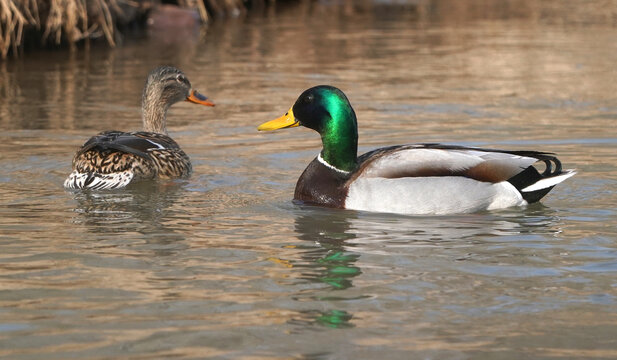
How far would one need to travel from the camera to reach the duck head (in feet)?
33.8

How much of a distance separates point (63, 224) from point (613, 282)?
3516 mm

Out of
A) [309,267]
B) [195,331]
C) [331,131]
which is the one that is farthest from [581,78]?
[195,331]

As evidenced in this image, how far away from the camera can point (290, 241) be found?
7.01 meters

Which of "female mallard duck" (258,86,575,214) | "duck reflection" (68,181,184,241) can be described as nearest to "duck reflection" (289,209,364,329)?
"female mallard duck" (258,86,575,214)

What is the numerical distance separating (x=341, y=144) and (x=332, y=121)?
0.69 ft

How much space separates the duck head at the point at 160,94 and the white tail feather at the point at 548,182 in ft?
12.1

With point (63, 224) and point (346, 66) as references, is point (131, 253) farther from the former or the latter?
point (346, 66)

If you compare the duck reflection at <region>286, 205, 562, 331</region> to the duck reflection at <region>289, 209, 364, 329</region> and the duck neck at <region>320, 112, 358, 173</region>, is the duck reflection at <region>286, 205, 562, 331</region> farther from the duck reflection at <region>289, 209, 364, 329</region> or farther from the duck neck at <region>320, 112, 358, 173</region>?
the duck neck at <region>320, 112, 358, 173</region>

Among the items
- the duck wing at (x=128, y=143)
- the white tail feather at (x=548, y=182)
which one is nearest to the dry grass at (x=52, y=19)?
the duck wing at (x=128, y=143)

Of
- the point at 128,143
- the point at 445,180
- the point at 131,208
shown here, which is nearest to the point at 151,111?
the point at 128,143

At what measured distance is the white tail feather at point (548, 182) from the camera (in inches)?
309

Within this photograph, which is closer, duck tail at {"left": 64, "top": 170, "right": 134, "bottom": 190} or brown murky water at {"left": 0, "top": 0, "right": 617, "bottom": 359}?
brown murky water at {"left": 0, "top": 0, "right": 617, "bottom": 359}

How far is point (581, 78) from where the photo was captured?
570 inches

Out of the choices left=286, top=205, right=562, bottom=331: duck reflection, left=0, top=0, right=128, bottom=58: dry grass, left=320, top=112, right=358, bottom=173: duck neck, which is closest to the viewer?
left=286, top=205, right=562, bottom=331: duck reflection
